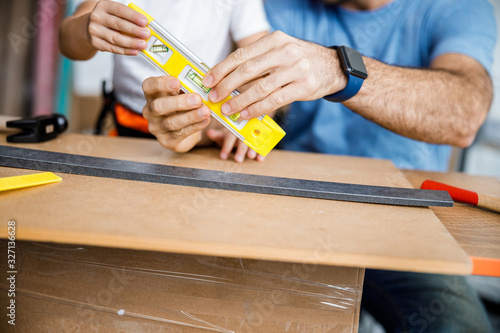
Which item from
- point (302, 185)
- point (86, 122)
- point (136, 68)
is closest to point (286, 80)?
point (302, 185)

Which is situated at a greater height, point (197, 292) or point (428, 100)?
point (428, 100)

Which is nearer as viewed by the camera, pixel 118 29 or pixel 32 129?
pixel 118 29

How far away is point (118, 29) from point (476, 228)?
660 millimetres

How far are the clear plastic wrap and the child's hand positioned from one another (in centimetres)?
34

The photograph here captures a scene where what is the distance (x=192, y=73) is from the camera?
0.64 m

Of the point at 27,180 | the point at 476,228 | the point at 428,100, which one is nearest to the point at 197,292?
the point at 27,180

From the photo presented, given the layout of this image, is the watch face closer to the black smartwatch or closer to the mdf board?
the black smartwatch

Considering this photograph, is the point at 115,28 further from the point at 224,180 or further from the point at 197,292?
the point at 197,292

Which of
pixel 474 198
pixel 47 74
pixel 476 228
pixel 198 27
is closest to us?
pixel 476 228

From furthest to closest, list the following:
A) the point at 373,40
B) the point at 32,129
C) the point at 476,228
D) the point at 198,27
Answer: the point at 373,40 < the point at 198,27 < the point at 32,129 < the point at 476,228

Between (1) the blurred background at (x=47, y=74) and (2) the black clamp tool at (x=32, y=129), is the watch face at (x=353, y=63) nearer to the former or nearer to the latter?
(2) the black clamp tool at (x=32, y=129)

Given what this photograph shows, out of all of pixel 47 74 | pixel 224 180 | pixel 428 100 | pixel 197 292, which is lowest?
pixel 47 74

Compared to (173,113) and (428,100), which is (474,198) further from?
(173,113)

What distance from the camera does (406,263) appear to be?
1.36ft
